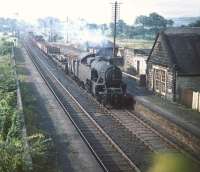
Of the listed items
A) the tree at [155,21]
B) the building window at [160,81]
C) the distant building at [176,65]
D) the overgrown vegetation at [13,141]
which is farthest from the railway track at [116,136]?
the tree at [155,21]

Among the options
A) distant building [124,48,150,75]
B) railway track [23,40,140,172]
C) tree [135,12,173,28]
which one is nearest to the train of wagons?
railway track [23,40,140,172]

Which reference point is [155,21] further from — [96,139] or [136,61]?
[96,139]

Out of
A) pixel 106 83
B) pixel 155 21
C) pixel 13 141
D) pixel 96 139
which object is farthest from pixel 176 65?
pixel 155 21


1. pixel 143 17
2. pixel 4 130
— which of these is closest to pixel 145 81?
pixel 4 130

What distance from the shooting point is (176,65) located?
2844 cm

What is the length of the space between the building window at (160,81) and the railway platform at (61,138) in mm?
8371

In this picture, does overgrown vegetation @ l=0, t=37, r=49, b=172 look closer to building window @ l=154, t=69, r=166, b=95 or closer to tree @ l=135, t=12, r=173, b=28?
building window @ l=154, t=69, r=166, b=95

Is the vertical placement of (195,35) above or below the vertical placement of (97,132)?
above

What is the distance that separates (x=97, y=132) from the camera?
68.1 feet

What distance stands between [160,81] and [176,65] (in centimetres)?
302

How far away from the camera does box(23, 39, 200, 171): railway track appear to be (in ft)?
53.6

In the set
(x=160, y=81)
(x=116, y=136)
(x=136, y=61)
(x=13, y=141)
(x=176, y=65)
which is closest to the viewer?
(x=13, y=141)

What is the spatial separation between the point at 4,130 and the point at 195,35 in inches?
724

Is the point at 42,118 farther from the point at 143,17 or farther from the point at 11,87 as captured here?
the point at 143,17
